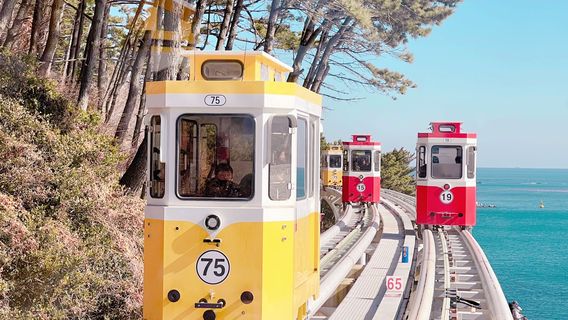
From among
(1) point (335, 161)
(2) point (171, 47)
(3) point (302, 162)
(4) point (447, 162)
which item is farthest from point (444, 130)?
(1) point (335, 161)

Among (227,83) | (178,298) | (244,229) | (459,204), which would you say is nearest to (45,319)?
(178,298)

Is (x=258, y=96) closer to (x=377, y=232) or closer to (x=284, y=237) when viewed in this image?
(x=284, y=237)

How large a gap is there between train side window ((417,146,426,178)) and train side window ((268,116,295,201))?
12.9 metres

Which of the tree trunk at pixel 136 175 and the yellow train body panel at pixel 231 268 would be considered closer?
the yellow train body panel at pixel 231 268

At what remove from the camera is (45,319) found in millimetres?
9180

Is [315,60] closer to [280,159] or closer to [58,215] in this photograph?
[58,215]

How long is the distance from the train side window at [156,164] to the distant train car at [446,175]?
12969 millimetres

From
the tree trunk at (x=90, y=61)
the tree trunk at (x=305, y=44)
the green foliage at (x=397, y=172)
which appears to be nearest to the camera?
the tree trunk at (x=90, y=61)

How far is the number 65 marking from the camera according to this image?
7.52m

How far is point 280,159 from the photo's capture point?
7.77 metres

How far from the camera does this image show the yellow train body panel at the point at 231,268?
755 centimetres

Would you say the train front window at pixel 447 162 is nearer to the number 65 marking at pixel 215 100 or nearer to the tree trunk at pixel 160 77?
the tree trunk at pixel 160 77

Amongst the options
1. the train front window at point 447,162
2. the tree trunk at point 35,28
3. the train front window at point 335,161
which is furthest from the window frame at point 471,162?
the train front window at point 335,161

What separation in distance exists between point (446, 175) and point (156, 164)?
1377 centimetres
